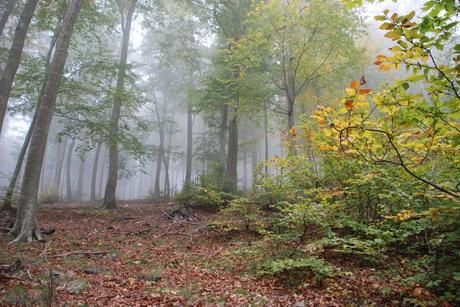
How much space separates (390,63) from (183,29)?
16.9 meters

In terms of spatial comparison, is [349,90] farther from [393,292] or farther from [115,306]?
[115,306]

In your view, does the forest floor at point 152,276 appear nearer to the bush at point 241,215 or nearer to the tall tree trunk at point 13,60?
the bush at point 241,215

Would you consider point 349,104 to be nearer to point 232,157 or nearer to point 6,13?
point 232,157

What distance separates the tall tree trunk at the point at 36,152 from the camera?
788cm

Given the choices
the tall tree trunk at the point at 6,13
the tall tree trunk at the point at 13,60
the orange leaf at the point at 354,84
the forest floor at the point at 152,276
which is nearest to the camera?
the orange leaf at the point at 354,84

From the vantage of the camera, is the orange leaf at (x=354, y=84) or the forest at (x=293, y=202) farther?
the forest at (x=293, y=202)

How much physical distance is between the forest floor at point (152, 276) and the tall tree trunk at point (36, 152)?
441 mm

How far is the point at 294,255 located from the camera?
553 centimetres

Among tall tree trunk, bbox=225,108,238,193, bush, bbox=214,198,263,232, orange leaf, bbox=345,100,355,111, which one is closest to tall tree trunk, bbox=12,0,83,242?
bush, bbox=214,198,263,232

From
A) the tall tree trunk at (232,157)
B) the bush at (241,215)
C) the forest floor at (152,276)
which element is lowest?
the forest floor at (152,276)

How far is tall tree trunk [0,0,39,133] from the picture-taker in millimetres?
7785

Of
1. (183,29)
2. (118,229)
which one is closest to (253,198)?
(118,229)

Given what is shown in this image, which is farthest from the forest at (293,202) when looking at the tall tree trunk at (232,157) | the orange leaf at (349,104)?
the tall tree trunk at (232,157)

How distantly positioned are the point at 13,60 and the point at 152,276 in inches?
286
